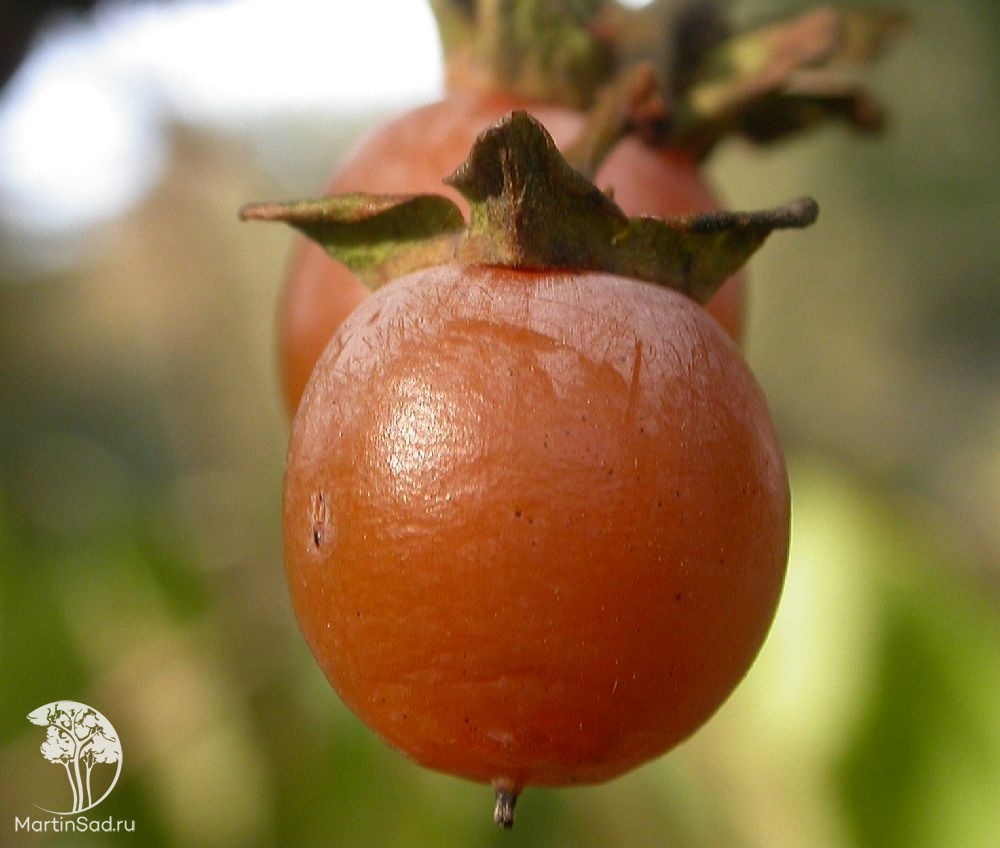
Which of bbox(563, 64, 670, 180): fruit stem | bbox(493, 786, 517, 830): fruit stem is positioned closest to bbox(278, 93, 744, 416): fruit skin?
bbox(563, 64, 670, 180): fruit stem

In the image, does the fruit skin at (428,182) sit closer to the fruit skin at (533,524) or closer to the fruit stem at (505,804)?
the fruit skin at (533,524)

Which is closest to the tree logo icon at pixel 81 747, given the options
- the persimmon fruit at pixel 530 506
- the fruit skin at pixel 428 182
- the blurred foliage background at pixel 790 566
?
the blurred foliage background at pixel 790 566

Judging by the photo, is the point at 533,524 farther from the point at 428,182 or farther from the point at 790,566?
the point at 790,566

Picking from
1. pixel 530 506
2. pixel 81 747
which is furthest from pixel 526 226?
pixel 81 747

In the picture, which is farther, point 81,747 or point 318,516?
point 81,747

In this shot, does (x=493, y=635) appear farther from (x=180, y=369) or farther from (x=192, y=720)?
(x=180, y=369)

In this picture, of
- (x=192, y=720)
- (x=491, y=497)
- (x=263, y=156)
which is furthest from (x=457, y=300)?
(x=263, y=156)
